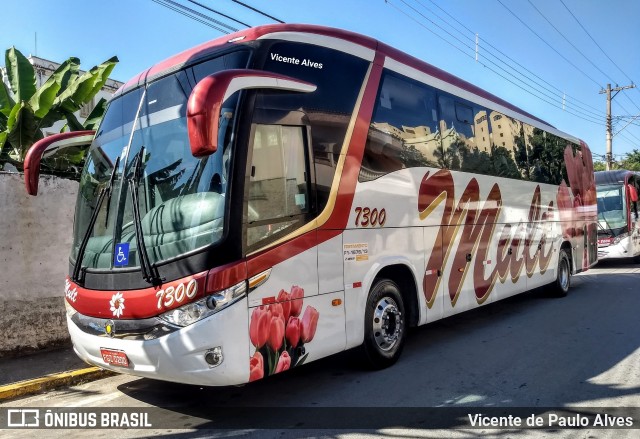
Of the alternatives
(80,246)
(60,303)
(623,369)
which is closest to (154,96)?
(80,246)

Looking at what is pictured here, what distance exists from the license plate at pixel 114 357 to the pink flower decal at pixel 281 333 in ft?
3.51

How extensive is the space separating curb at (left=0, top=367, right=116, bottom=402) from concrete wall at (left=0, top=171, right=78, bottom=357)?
1195 millimetres

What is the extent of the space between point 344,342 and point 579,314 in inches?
223

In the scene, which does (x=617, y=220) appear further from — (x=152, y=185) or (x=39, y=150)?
(x=39, y=150)

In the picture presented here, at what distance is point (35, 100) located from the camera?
7867 millimetres

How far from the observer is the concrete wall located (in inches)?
256

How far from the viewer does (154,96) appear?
489 centimetres

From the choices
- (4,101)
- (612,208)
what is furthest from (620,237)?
(4,101)

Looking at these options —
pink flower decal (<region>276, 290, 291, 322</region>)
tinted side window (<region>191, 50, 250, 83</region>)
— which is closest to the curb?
pink flower decal (<region>276, 290, 291, 322</region>)

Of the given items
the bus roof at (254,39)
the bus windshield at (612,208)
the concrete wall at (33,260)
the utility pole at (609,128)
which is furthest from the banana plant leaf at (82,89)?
the utility pole at (609,128)

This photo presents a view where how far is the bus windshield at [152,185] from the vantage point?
4.17 m

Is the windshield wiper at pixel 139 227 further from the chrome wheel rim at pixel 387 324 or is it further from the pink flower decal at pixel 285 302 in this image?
the chrome wheel rim at pixel 387 324

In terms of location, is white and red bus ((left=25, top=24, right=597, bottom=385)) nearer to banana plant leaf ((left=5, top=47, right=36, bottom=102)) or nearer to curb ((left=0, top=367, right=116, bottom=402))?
curb ((left=0, top=367, right=116, bottom=402))

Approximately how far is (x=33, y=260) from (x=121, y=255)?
10.2 ft
